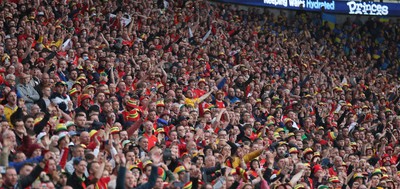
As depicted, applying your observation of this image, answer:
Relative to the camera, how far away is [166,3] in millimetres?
25328

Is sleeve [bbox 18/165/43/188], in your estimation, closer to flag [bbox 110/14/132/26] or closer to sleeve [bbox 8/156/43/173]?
sleeve [bbox 8/156/43/173]

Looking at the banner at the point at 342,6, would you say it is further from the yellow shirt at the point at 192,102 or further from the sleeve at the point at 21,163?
the sleeve at the point at 21,163

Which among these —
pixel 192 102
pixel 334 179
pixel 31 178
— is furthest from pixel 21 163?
pixel 192 102

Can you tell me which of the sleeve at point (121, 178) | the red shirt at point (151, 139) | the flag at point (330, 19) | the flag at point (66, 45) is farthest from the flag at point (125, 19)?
the flag at point (330, 19)

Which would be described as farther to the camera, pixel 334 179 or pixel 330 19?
pixel 330 19

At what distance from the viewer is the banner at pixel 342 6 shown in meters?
30.6

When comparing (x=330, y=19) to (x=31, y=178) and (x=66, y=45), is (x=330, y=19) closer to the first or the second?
(x=66, y=45)

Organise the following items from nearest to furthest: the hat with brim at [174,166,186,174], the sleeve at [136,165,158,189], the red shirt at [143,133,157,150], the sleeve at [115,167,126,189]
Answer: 1. the sleeve at [115,167,126,189]
2. the sleeve at [136,165,158,189]
3. the hat with brim at [174,166,186,174]
4. the red shirt at [143,133,157,150]

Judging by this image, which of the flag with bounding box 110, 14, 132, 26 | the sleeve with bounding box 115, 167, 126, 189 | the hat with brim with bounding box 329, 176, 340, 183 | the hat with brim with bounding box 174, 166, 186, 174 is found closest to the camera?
the sleeve with bounding box 115, 167, 126, 189

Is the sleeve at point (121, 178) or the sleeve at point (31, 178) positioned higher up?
the sleeve at point (31, 178)

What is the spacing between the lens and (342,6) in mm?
32375

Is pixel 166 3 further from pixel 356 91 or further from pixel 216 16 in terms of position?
pixel 356 91

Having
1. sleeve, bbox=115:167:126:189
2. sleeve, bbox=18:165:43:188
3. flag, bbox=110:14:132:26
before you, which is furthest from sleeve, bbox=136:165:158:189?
flag, bbox=110:14:132:26

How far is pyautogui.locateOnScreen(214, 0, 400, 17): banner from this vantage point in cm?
3062
